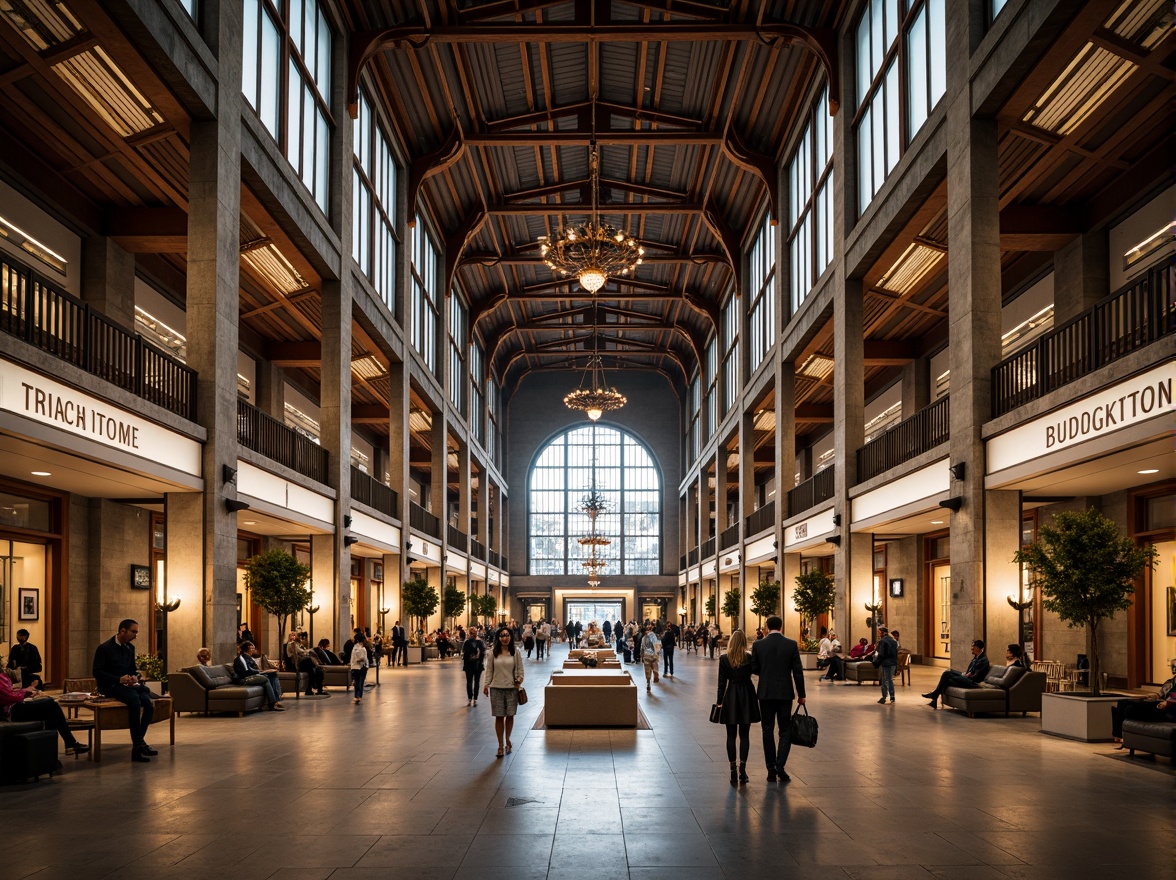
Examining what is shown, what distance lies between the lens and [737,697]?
31.9 ft

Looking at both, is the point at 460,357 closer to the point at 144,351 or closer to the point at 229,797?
the point at 144,351

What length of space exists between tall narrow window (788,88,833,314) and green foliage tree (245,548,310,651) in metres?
14.9

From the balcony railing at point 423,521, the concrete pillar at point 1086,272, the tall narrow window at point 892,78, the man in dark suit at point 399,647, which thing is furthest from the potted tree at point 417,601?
the concrete pillar at point 1086,272

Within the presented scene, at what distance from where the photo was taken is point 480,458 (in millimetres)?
49875

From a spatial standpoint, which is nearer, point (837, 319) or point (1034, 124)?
point (1034, 124)

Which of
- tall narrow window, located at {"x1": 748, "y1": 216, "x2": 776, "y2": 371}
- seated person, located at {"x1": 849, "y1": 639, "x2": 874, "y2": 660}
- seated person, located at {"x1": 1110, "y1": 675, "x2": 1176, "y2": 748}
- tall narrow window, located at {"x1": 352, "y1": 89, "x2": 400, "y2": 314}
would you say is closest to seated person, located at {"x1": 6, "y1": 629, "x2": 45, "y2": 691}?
tall narrow window, located at {"x1": 352, "y1": 89, "x2": 400, "y2": 314}

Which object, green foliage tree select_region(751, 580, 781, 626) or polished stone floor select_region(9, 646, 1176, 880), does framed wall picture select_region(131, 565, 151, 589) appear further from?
green foliage tree select_region(751, 580, 781, 626)

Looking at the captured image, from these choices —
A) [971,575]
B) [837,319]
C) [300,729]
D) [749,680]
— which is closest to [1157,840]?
[749,680]

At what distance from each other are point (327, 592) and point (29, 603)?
20.9 ft

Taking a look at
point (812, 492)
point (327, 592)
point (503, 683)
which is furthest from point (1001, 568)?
point (327, 592)

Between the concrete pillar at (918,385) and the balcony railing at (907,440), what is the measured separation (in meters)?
6.33

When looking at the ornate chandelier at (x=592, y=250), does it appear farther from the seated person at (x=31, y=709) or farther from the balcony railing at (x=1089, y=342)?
the seated person at (x=31, y=709)

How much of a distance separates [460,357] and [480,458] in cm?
700

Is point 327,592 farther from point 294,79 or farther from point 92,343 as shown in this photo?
point 92,343
